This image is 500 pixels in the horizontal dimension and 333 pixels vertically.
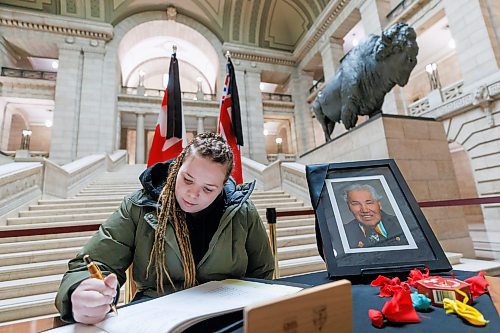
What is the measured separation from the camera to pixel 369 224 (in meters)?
1.23

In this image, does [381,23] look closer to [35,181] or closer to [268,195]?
[268,195]

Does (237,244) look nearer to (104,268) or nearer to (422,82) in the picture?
(104,268)

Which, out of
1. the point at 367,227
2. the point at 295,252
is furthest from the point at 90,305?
the point at 295,252

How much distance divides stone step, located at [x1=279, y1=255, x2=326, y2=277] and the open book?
8.72ft

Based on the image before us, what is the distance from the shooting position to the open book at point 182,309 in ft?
2.25

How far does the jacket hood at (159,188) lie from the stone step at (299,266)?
244 cm

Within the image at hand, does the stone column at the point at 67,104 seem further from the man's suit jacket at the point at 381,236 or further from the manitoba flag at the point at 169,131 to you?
the man's suit jacket at the point at 381,236

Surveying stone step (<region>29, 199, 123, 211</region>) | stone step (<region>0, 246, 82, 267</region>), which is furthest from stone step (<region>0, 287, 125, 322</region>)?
stone step (<region>29, 199, 123, 211</region>)

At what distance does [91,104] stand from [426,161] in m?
15.0

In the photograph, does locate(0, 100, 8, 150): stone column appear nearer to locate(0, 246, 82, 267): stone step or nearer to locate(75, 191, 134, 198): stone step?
locate(75, 191, 134, 198): stone step

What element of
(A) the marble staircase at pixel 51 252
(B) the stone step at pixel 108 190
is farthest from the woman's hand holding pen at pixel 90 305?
(B) the stone step at pixel 108 190

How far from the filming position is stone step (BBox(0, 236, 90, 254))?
3455mm

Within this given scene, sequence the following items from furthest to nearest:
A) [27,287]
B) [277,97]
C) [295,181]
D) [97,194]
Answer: [277,97]
[295,181]
[97,194]
[27,287]

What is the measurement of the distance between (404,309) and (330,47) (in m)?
16.2
